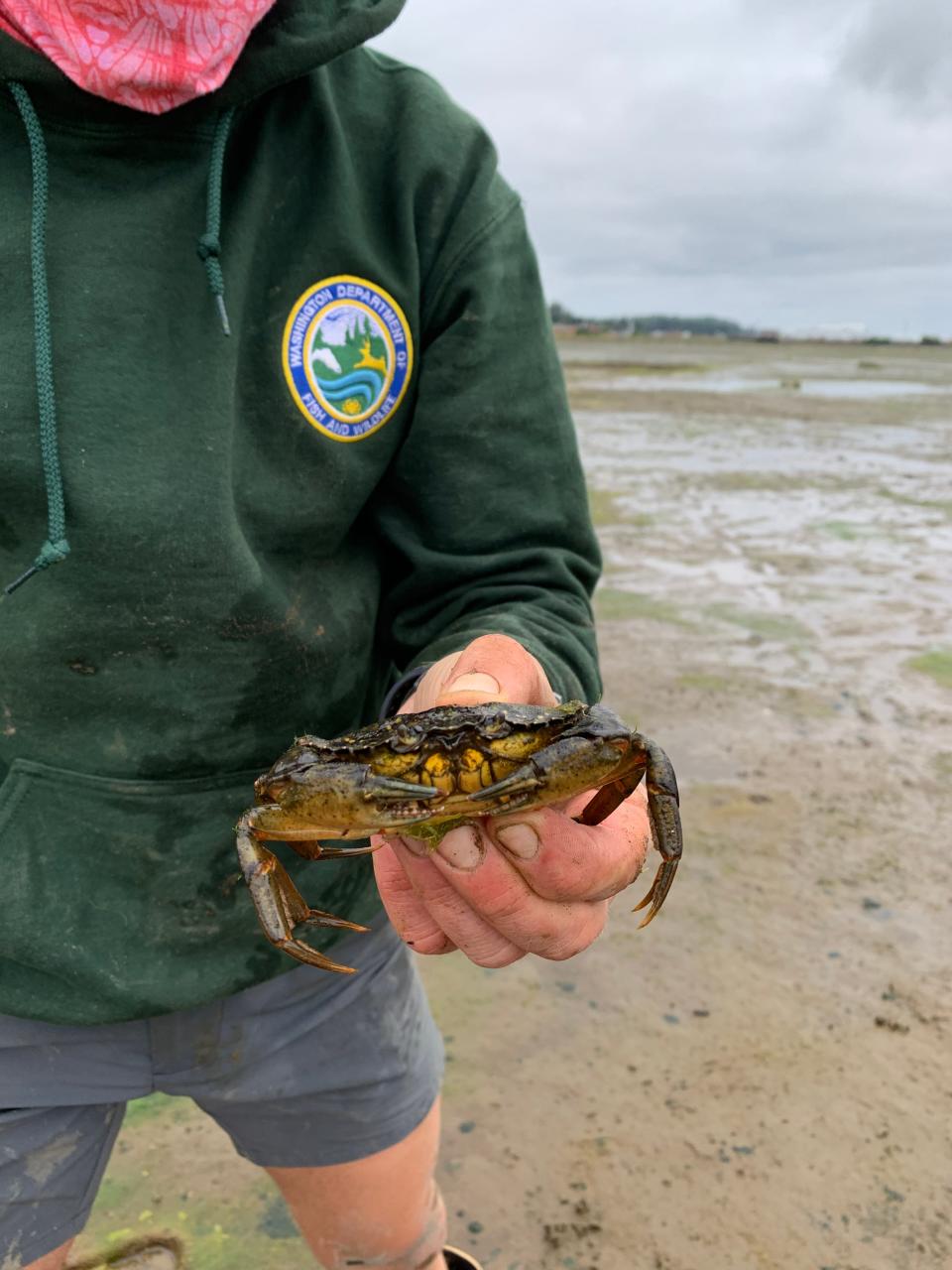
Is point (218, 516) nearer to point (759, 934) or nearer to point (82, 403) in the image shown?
point (82, 403)

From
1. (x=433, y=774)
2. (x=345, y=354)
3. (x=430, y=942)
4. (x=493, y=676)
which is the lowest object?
(x=430, y=942)

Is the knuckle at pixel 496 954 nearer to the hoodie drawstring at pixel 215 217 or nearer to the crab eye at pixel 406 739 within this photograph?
the crab eye at pixel 406 739

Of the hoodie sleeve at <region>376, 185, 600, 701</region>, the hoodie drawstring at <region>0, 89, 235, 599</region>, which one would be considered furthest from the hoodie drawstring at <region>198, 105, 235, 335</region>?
the hoodie sleeve at <region>376, 185, 600, 701</region>

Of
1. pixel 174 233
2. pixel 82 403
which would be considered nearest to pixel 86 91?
pixel 174 233

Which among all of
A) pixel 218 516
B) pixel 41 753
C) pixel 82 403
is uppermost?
pixel 82 403

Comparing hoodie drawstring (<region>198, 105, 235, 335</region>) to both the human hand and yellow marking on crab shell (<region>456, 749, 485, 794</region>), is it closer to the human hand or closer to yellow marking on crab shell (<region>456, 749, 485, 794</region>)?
the human hand

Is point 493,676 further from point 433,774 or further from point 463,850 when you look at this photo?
point 463,850

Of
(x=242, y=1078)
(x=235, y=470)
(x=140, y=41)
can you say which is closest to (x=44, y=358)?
(x=235, y=470)
